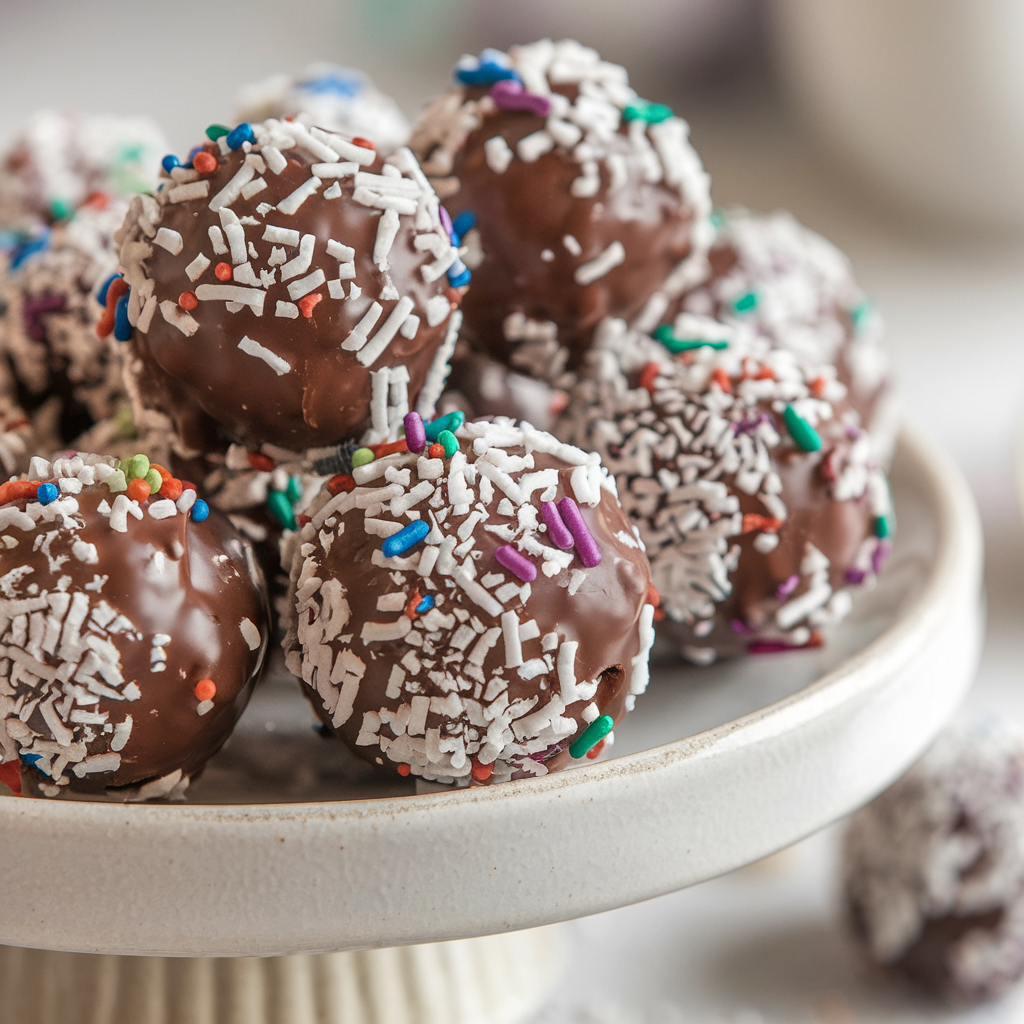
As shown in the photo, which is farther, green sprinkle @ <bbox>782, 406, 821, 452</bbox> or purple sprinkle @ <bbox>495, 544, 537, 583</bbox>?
green sprinkle @ <bbox>782, 406, 821, 452</bbox>

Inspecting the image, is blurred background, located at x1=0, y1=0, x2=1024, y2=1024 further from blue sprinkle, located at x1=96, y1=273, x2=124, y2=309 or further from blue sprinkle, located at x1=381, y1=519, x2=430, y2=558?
blue sprinkle, located at x1=96, y1=273, x2=124, y2=309

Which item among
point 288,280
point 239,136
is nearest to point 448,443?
point 288,280

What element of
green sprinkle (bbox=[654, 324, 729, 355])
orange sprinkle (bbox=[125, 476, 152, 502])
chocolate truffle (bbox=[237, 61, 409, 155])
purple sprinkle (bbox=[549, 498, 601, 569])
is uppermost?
chocolate truffle (bbox=[237, 61, 409, 155])

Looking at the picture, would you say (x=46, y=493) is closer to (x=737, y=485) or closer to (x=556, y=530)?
(x=556, y=530)

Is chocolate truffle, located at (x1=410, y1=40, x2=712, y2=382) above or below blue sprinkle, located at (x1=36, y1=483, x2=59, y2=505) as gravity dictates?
above

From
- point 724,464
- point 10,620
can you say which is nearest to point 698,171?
point 724,464

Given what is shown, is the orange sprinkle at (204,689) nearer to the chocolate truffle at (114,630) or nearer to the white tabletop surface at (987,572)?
the chocolate truffle at (114,630)

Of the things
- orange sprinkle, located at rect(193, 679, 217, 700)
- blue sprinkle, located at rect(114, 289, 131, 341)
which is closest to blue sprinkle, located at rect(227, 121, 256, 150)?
blue sprinkle, located at rect(114, 289, 131, 341)

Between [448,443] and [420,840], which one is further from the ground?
[448,443]
